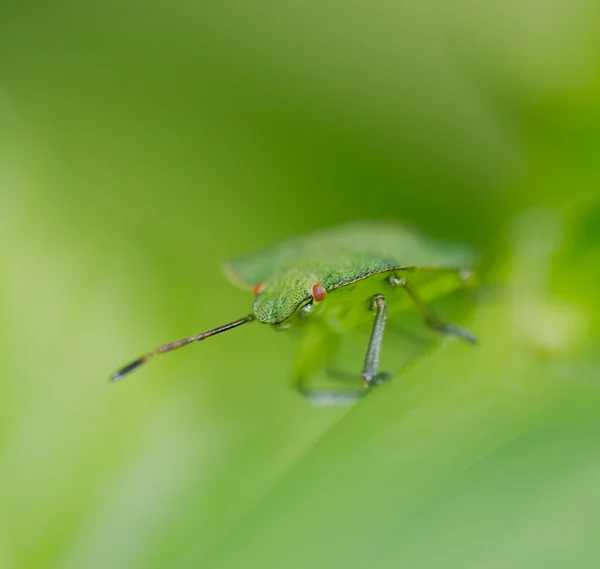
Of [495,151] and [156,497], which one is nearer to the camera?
[156,497]

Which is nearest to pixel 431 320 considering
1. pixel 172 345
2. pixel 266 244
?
pixel 172 345

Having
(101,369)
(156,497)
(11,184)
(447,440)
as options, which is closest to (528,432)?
(447,440)

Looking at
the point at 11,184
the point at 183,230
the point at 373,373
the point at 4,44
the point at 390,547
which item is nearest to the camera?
the point at 390,547

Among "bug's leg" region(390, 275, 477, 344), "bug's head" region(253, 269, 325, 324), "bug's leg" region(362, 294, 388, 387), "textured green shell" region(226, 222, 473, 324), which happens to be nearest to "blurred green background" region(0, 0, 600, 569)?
"bug's leg" region(390, 275, 477, 344)

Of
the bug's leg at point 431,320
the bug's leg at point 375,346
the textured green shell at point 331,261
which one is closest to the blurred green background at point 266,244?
the bug's leg at point 431,320

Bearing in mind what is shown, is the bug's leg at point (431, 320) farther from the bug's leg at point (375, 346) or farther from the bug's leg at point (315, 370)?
the bug's leg at point (315, 370)

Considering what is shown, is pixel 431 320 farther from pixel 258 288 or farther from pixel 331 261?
pixel 258 288

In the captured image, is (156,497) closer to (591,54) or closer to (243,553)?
(243,553)
